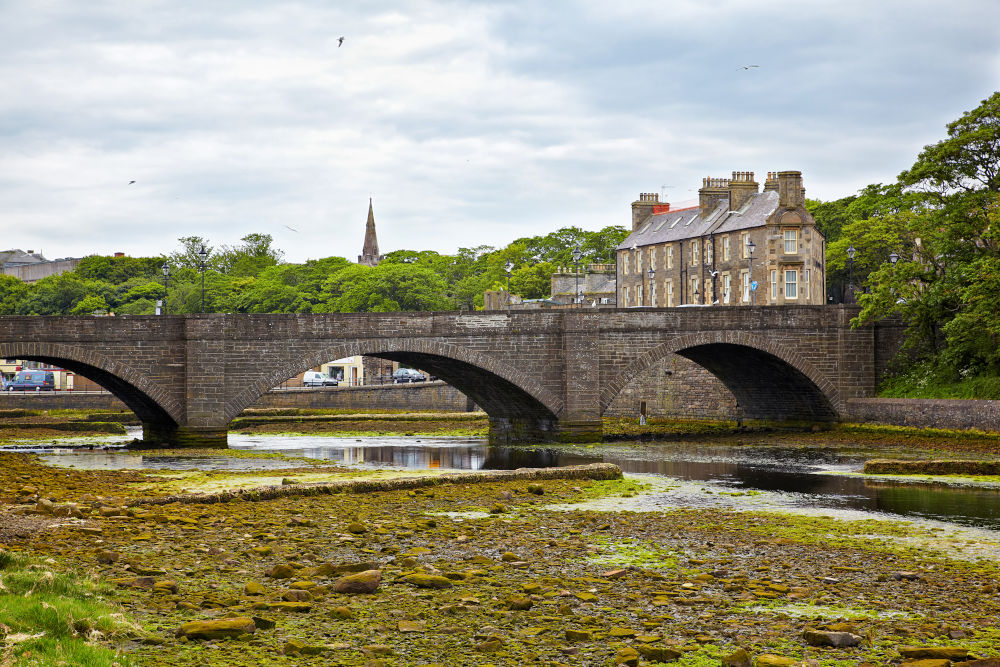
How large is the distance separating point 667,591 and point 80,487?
50.5 feet

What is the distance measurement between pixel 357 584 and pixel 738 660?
190 inches

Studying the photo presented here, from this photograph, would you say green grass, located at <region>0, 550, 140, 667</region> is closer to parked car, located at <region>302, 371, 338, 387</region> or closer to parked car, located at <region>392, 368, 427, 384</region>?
parked car, located at <region>302, 371, 338, 387</region>

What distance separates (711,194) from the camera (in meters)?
85.0

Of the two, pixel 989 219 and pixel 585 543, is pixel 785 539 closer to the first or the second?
pixel 585 543

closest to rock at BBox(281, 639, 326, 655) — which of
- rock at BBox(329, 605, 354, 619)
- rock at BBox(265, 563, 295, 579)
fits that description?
rock at BBox(329, 605, 354, 619)

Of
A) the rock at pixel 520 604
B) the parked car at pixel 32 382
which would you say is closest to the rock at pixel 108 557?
the rock at pixel 520 604

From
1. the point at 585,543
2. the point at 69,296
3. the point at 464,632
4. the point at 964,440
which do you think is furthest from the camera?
the point at 69,296

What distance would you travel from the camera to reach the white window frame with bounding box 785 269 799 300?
73.9 m

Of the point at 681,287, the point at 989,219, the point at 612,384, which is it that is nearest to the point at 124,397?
the point at 612,384

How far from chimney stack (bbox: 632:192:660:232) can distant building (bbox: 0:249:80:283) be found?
99341 millimetres

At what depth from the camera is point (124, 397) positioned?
1821 inches

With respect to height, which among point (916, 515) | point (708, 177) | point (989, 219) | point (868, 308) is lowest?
point (916, 515)

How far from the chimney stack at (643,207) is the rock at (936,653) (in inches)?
3439

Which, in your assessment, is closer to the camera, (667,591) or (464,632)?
(464,632)
